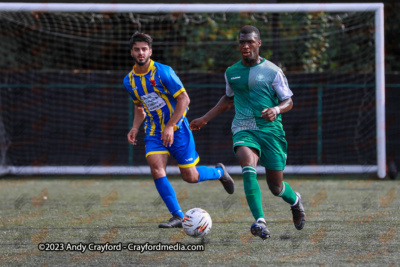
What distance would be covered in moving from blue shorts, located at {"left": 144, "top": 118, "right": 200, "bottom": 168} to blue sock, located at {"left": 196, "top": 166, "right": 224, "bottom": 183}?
24cm

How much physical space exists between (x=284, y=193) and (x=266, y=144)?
53cm

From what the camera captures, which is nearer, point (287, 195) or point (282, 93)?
point (282, 93)

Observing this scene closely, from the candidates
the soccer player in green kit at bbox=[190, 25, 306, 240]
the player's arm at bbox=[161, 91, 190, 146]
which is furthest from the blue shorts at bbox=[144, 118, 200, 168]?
the soccer player in green kit at bbox=[190, 25, 306, 240]

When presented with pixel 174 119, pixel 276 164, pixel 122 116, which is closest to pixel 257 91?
pixel 276 164

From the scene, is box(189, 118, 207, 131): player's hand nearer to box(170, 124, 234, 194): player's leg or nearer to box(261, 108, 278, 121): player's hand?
box(170, 124, 234, 194): player's leg

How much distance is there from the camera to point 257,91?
5809 millimetres

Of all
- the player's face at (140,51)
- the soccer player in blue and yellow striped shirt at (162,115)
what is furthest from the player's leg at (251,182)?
the player's face at (140,51)


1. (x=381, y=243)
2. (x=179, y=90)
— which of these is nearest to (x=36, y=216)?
(x=179, y=90)

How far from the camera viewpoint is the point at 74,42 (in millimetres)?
14844

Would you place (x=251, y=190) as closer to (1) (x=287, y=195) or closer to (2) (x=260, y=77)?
(1) (x=287, y=195)

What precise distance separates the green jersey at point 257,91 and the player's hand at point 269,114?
28 centimetres

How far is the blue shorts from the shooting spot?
258 inches

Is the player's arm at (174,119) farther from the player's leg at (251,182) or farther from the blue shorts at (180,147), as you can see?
the player's leg at (251,182)

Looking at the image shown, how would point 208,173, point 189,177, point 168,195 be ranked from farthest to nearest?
point 208,173 < point 189,177 < point 168,195
